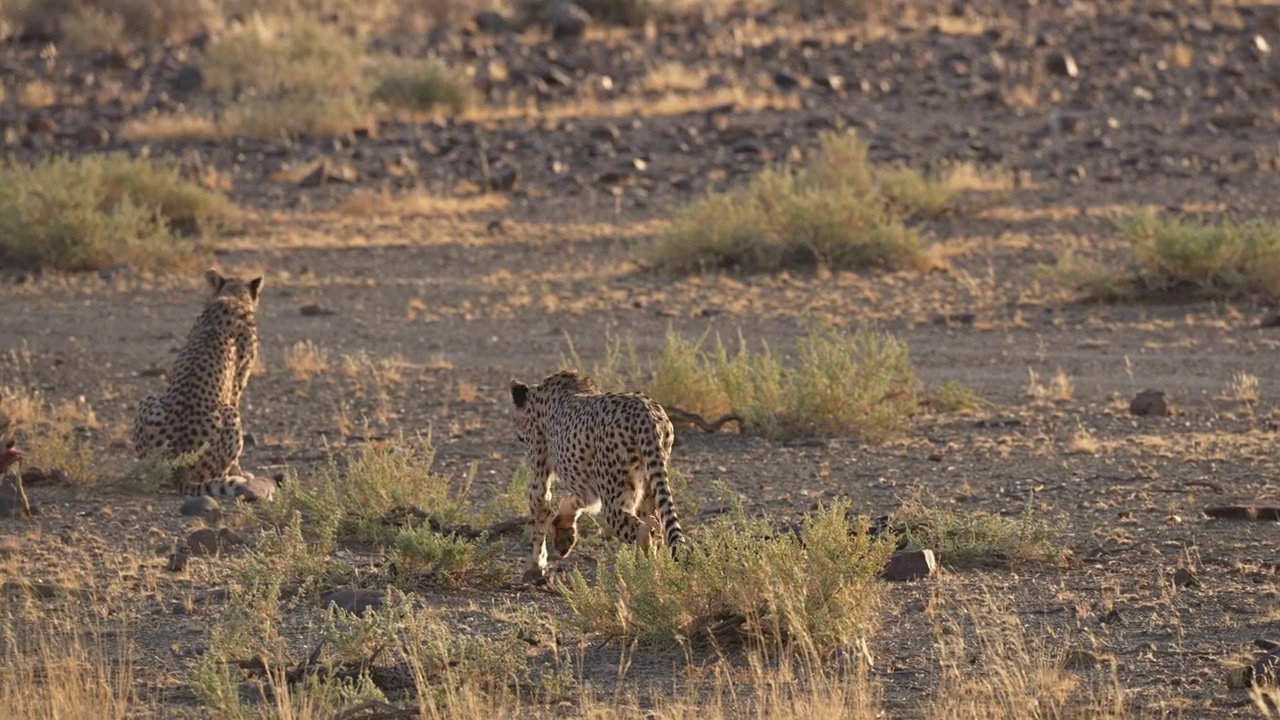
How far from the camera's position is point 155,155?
25.1m

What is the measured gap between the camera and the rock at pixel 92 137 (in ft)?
84.0

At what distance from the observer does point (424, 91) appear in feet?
92.3

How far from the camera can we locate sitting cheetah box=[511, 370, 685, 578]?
7676 millimetres

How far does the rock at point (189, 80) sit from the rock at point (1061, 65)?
12588 millimetres

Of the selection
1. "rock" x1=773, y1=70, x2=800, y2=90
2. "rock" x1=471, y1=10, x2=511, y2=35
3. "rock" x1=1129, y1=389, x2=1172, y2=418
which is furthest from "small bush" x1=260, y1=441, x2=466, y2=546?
"rock" x1=471, y1=10, x2=511, y2=35

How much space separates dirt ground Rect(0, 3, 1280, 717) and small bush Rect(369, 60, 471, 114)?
667mm

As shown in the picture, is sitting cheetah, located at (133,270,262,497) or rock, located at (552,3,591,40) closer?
sitting cheetah, located at (133,270,262,497)

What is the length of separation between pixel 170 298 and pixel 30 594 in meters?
9.28

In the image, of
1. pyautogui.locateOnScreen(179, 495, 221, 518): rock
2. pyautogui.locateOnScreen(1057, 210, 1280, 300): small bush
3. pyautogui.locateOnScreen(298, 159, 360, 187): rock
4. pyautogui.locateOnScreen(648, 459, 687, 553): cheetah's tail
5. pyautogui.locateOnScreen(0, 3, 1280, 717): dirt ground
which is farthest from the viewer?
pyautogui.locateOnScreen(298, 159, 360, 187): rock

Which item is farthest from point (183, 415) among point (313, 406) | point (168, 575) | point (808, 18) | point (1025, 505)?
point (808, 18)

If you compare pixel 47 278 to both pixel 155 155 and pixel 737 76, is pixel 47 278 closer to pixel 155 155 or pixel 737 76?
pixel 155 155

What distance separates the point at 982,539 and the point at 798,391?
321 cm

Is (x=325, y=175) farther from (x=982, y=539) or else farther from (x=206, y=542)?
(x=982, y=539)

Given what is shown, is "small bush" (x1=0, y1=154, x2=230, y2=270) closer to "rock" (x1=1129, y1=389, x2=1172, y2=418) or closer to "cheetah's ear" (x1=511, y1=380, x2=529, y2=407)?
"rock" (x1=1129, y1=389, x2=1172, y2=418)
